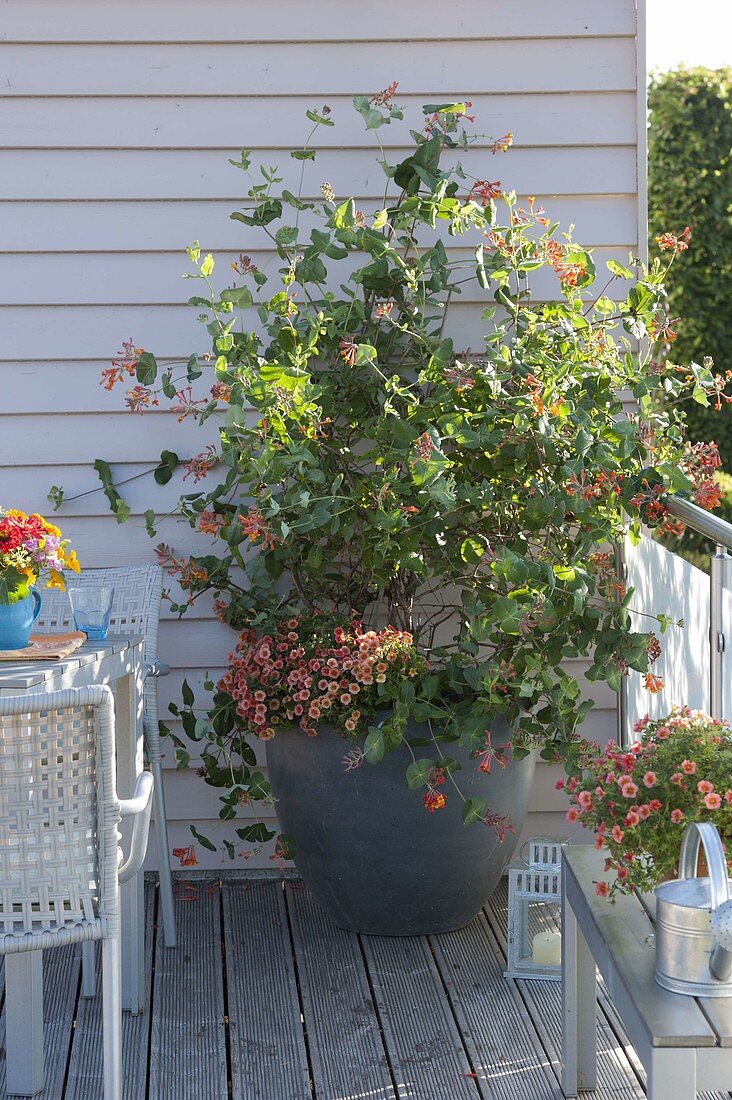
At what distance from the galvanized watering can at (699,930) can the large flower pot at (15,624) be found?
4.43 feet

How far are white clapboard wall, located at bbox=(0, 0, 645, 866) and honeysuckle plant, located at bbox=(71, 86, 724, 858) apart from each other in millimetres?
85

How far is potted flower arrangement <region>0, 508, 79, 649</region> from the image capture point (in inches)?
91.7

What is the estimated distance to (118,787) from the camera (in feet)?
8.22

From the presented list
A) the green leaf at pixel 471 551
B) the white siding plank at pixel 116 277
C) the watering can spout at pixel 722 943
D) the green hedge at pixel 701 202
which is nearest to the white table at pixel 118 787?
the green leaf at pixel 471 551

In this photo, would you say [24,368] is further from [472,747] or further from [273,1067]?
[273,1067]

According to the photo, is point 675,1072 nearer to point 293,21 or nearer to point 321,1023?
point 321,1023

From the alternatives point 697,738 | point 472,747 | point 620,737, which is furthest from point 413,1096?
point 620,737

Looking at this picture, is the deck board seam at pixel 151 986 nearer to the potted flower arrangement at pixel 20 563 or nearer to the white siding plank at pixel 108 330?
the potted flower arrangement at pixel 20 563

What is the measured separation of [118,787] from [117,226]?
1589 millimetres

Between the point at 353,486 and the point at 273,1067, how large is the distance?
1340mm

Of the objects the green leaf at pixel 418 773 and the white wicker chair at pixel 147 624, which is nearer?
the green leaf at pixel 418 773

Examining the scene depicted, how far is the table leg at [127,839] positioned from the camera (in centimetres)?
251

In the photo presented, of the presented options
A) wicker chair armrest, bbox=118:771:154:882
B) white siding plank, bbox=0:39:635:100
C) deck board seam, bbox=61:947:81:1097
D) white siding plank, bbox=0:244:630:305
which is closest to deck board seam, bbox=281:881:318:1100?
deck board seam, bbox=61:947:81:1097

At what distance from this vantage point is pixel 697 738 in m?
1.87
